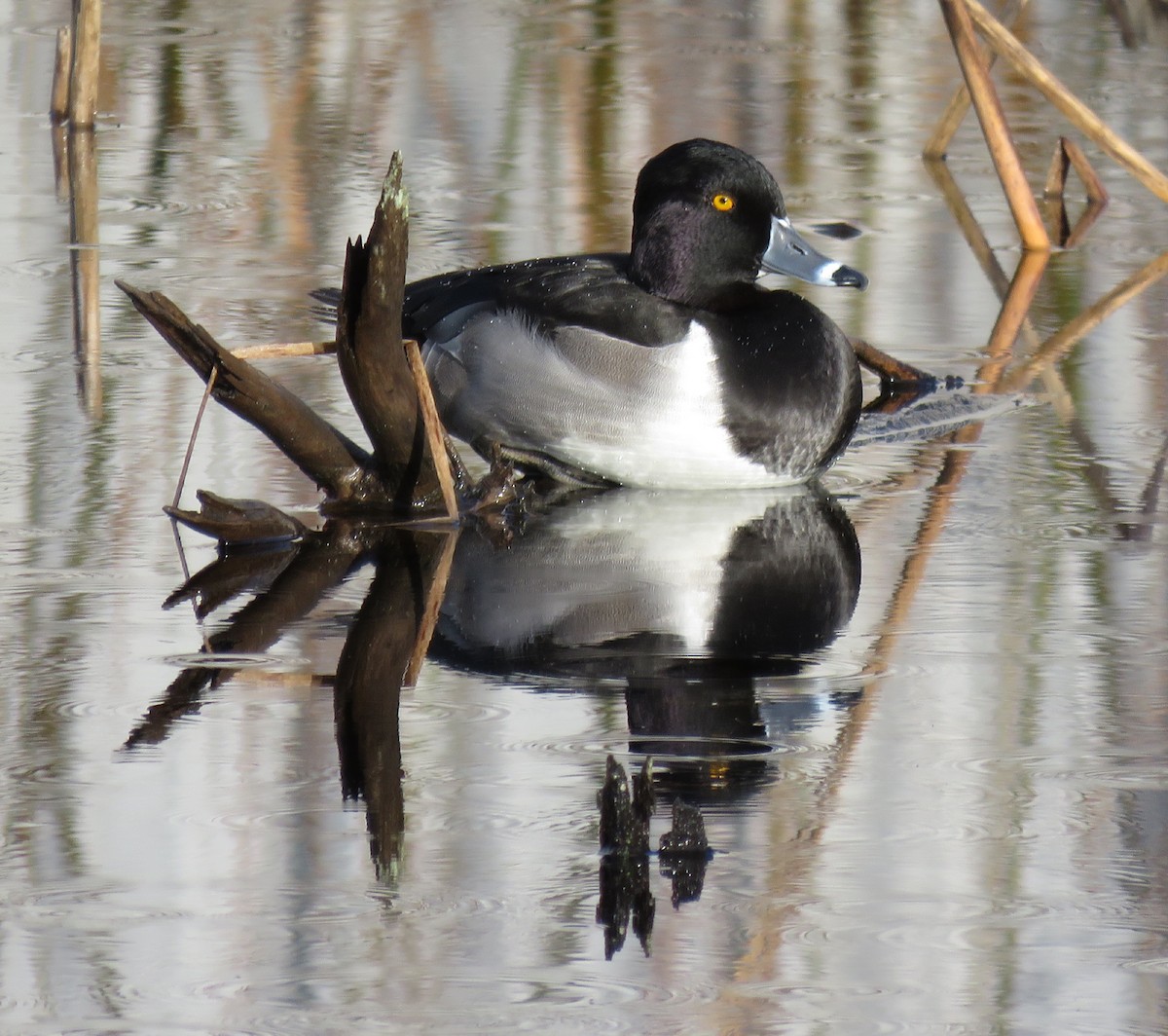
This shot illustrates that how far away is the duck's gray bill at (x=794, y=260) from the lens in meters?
6.41

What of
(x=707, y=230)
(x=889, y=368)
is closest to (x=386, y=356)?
(x=707, y=230)

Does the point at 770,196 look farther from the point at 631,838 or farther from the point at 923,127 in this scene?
the point at 923,127

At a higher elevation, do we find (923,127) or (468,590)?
(468,590)

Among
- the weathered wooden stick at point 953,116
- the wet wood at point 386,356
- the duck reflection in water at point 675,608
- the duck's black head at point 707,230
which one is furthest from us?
the weathered wooden stick at point 953,116

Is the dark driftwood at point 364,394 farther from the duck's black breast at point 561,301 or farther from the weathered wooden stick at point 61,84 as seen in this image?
the weathered wooden stick at point 61,84

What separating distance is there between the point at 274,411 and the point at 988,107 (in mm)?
4123

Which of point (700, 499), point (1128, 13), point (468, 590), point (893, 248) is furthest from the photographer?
point (1128, 13)

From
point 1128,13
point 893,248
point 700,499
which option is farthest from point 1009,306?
point 1128,13

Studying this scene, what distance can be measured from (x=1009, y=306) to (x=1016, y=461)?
1998 millimetres

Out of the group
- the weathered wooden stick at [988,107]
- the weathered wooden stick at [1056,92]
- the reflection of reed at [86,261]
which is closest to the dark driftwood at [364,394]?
the reflection of reed at [86,261]

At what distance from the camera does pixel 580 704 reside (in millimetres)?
4348

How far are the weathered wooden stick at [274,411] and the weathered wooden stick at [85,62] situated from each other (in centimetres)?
493

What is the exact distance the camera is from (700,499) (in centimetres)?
612

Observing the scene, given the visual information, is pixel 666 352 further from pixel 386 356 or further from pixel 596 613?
pixel 596 613
